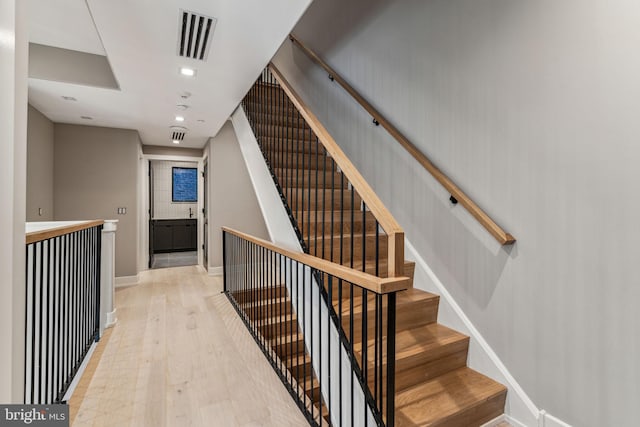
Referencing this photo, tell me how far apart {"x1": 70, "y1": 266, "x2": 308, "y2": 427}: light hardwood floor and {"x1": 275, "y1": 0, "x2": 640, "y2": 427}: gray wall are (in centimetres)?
140

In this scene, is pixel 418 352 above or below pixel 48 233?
below

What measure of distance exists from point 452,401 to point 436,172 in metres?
1.40

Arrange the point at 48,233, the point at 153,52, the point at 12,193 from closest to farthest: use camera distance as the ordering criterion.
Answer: the point at 12,193 < the point at 48,233 < the point at 153,52

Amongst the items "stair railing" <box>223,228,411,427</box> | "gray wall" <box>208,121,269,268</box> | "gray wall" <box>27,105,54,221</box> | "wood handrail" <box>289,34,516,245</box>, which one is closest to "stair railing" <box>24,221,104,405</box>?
"stair railing" <box>223,228,411,427</box>

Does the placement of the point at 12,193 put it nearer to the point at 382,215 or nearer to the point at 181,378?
the point at 382,215

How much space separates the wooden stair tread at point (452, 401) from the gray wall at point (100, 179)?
447cm

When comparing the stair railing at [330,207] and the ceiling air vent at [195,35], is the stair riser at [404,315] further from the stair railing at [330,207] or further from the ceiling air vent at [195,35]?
the ceiling air vent at [195,35]

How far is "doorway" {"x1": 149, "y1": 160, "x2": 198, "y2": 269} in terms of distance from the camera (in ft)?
25.0

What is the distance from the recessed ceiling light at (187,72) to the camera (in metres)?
2.70

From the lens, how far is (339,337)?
5.24 feet

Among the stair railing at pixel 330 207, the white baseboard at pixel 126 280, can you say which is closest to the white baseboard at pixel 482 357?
the stair railing at pixel 330 207

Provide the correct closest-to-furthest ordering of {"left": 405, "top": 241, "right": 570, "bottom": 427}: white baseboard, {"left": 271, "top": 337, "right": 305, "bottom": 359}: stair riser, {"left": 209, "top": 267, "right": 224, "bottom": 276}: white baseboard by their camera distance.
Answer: {"left": 405, "top": 241, "right": 570, "bottom": 427}: white baseboard
{"left": 271, "top": 337, "right": 305, "bottom": 359}: stair riser
{"left": 209, "top": 267, "right": 224, "bottom": 276}: white baseboard

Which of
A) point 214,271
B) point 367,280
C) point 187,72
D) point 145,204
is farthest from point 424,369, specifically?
point 145,204

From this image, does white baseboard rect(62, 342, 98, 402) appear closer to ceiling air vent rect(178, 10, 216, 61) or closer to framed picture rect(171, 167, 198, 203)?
ceiling air vent rect(178, 10, 216, 61)
